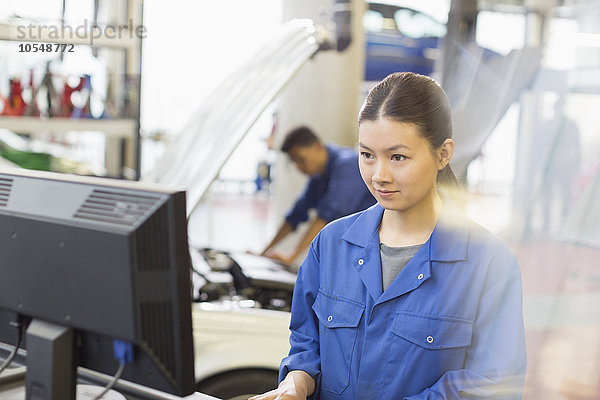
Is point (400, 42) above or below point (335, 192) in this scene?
above

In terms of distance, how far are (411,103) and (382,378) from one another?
1.54 feet

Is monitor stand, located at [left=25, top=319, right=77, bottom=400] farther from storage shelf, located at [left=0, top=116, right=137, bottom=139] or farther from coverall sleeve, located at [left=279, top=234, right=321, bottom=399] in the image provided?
storage shelf, located at [left=0, top=116, right=137, bottom=139]

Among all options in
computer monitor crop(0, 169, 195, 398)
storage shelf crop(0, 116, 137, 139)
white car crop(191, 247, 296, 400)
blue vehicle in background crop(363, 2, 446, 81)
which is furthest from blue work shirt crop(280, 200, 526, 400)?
blue vehicle in background crop(363, 2, 446, 81)

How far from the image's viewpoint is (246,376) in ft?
6.46

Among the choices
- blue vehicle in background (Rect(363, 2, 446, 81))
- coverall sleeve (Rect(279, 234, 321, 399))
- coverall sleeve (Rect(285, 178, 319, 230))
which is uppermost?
blue vehicle in background (Rect(363, 2, 446, 81))

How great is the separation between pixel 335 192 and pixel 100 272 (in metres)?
2.29

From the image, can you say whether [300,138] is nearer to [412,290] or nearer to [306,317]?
[306,317]

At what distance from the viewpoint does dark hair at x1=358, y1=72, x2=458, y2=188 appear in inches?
44.3

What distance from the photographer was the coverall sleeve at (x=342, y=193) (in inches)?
118

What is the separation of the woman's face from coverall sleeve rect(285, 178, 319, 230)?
2220 millimetres

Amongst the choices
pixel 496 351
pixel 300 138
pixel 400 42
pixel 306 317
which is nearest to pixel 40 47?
pixel 300 138

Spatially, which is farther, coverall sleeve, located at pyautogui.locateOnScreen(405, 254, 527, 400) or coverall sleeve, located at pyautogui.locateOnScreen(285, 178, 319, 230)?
coverall sleeve, located at pyautogui.locateOnScreen(285, 178, 319, 230)

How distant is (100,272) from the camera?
0.88 meters

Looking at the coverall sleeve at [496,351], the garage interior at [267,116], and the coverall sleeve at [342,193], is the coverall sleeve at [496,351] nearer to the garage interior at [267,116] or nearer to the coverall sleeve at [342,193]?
the garage interior at [267,116]
